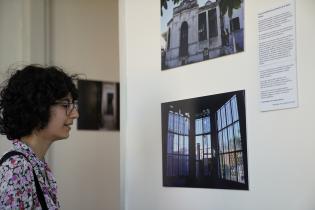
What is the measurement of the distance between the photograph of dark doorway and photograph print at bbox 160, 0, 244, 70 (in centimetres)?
18

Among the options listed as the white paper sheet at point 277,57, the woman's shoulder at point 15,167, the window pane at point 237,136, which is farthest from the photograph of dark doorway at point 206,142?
the woman's shoulder at point 15,167

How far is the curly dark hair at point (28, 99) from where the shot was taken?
168 cm

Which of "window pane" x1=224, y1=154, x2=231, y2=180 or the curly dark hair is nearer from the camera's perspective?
the curly dark hair

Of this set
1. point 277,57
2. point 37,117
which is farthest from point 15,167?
point 277,57

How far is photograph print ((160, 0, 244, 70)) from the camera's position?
1.94 meters

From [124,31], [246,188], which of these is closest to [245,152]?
[246,188]

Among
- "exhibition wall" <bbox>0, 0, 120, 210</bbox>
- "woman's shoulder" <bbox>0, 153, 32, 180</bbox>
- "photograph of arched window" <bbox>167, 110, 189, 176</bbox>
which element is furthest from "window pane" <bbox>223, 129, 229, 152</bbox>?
→ "exhibition wall" <bbox>0, 0, 120, 210</bbox>

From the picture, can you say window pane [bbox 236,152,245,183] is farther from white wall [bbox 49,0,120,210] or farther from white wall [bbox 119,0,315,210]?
white wall [bbox 49,0,120,210]

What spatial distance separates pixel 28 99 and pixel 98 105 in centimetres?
216

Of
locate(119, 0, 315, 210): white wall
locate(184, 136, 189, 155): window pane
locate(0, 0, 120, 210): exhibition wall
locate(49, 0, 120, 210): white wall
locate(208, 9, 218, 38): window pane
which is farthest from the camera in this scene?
locate(49, 0, 120, 210): white wall

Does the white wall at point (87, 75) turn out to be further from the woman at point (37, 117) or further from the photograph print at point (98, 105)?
the woman at point (37, 117)

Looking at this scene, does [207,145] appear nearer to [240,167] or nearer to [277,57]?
[240,167]

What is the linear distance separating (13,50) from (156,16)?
1484 millimetres

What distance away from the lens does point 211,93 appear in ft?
6.72
